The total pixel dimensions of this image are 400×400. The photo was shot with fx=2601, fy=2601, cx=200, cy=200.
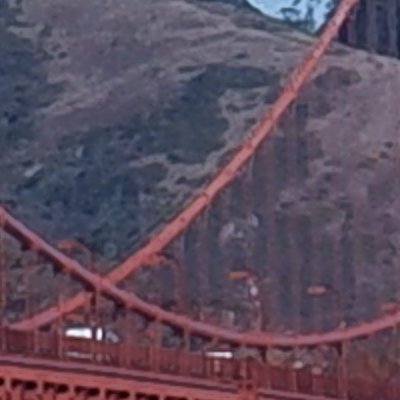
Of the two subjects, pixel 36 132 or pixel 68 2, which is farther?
pixel 68 2

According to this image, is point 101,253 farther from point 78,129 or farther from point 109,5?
point 109,5

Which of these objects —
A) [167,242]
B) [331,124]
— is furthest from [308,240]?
[167,242]

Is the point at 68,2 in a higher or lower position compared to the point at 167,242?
higher

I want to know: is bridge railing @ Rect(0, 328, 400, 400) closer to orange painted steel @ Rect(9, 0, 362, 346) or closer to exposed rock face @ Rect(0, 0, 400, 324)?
orange painted steel @ Rect(9, 0, 362, 346)

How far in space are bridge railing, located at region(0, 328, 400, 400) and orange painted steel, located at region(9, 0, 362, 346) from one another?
57 cm

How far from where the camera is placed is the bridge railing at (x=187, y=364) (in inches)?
460

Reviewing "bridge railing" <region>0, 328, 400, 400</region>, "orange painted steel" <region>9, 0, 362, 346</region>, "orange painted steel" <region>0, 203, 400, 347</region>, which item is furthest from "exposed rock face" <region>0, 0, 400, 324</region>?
"bridge railing" <region>0, 328, 400, 400</region>

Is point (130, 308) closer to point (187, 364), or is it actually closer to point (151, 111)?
point (187, 364)

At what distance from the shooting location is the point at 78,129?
45.0 meters

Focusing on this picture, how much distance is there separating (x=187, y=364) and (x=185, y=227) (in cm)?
273

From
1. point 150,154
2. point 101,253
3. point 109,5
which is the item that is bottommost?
point 101,253

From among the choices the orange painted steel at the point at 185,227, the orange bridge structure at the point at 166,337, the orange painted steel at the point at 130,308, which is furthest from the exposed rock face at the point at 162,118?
the orange painted steel at the point at 130,308

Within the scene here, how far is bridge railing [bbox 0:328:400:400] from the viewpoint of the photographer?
11.7 metres

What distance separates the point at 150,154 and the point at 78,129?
8.65ft
